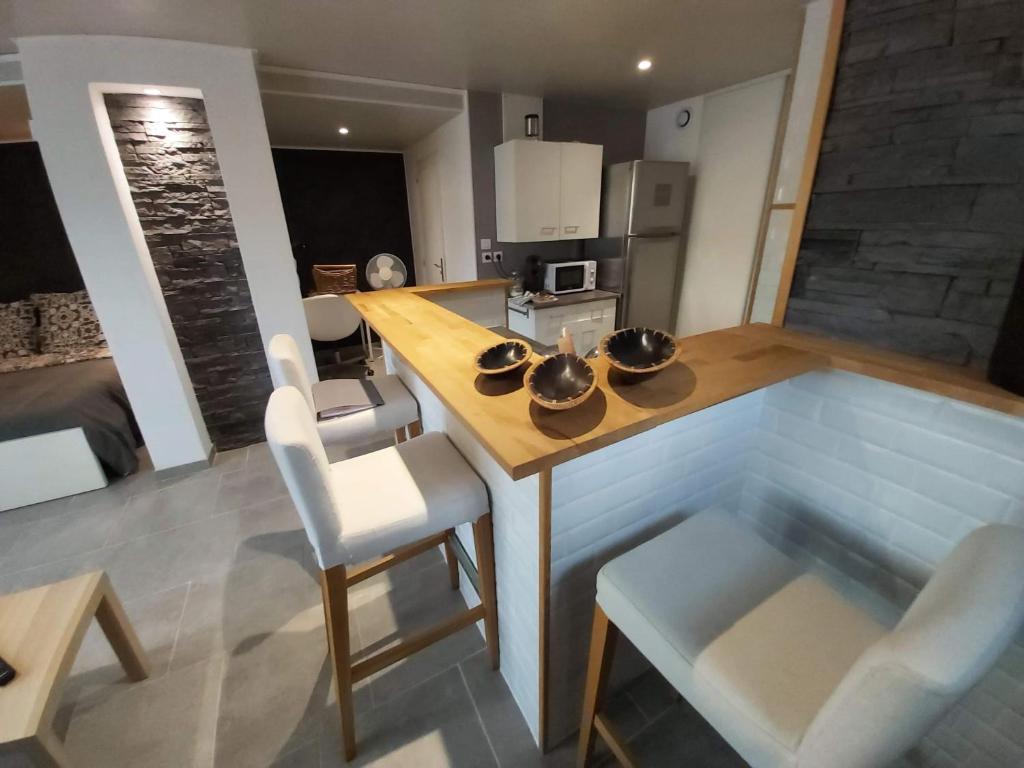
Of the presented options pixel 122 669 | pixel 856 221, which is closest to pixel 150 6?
pixel 122 669

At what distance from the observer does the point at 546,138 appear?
3.52 m

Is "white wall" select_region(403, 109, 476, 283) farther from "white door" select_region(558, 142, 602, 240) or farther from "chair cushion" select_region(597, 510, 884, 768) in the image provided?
"chair cushion" select_region(597, 510, 884, 768)

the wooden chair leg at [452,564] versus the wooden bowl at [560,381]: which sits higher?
the wooden bowl at [560,381]

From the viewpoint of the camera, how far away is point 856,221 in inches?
41.0

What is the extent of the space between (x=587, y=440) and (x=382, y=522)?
2.04 ft

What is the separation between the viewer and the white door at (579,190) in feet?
11.0

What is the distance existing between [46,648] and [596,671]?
4.83ft

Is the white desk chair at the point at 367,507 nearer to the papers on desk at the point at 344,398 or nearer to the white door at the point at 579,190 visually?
the papers on desk at the point at 344,398

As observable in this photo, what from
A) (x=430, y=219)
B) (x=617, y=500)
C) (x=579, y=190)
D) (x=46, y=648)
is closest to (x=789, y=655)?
(x=617, y=500)

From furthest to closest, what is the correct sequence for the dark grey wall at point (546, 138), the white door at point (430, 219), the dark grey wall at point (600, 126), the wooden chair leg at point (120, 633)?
the white door at point (430, 219), the dark grey wall at point (600, 126), the dark grey wall at point (546, 138), the wooden chair leg at point (120, 633)

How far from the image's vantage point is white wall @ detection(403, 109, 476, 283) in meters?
3.35

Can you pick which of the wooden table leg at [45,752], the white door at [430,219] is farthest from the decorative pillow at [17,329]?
the wooden table leg at [45,752]

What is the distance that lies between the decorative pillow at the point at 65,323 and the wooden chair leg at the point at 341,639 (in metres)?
3.72

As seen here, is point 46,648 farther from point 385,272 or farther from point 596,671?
point 385,272
